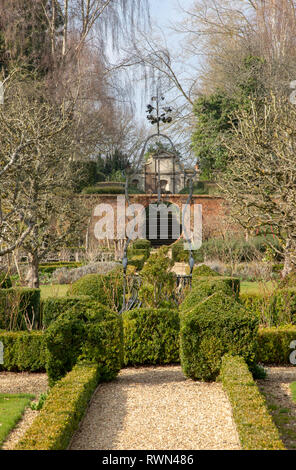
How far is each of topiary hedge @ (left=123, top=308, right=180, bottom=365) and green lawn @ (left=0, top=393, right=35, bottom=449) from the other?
145 centimetres

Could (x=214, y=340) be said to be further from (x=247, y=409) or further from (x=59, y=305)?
(x=59, y=305)

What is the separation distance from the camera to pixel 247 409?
13.6 feet

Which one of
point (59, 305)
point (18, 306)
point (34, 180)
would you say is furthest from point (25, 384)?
point (34, 180)

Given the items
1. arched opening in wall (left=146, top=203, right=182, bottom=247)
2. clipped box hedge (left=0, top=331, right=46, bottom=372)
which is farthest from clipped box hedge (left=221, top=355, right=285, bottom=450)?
arched opening in wall (left=146, top=203, right=182, bottom=247)

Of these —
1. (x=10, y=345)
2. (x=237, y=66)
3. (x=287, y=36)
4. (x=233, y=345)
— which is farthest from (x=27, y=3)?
(x=233, y=345)

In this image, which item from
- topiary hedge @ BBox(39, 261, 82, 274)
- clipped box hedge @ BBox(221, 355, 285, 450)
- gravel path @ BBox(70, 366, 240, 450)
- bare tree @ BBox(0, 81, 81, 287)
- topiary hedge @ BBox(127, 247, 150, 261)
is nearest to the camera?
clipped box hedge @ BBox(221, 355, 285, 450)

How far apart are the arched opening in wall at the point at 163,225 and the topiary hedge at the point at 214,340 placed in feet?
58.8

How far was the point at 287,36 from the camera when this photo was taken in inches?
875

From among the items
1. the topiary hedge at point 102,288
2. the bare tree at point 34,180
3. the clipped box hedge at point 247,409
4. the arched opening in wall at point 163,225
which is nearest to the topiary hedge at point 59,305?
the bare tree at point 34,180

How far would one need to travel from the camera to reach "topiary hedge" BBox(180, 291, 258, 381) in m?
5.68

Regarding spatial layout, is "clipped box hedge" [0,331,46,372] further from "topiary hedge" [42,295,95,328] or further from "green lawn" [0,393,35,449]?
"green lawn" [0,393,35,449]

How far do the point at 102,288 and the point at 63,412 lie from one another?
216 inches

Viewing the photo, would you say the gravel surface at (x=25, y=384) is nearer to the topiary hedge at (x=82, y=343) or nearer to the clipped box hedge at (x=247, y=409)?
the topiary hedge at (x=82, y=343)
